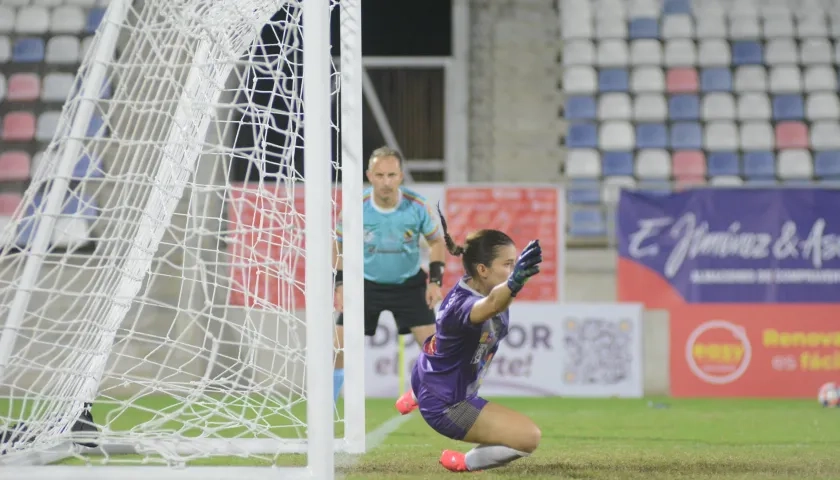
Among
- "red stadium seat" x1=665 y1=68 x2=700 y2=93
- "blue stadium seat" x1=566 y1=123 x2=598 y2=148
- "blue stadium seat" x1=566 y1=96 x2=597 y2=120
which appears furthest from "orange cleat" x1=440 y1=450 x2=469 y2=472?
"red stadium seat" x1=665 y1=68 x2=700 y2=93

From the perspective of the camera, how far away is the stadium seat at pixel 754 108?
12156 mm

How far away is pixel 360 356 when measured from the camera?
16.1 feet

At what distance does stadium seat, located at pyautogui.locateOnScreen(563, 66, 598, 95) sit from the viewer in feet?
A: 40.3

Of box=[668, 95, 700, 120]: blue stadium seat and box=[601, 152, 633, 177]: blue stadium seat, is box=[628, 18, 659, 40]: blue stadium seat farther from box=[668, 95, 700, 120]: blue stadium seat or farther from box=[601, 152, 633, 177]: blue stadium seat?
box=[601, 152, 633, 177]: blue stadium seat

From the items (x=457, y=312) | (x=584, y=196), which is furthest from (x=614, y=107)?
(x=457, y=312)

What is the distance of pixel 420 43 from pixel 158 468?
10176mm

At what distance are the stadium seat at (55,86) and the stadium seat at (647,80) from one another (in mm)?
6584

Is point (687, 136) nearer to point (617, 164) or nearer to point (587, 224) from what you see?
point (617, 164)

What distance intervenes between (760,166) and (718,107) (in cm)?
88

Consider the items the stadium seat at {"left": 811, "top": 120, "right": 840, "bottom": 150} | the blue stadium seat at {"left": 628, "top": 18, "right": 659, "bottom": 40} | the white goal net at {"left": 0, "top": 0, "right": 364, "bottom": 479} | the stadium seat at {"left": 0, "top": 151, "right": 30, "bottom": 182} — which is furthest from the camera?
the blue stadium seat at {"left": 628, "top": 18, "right": 659, "bottom": 40}

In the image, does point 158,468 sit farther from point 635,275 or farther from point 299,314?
point 635,275

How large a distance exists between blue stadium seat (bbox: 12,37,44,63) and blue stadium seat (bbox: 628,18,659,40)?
6995 mm

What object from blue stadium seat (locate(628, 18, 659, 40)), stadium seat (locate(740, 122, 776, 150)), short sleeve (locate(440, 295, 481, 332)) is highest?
blue stadium seat (locate(628, 18, 659, 40))

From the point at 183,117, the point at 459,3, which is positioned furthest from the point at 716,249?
the point at 183,117
